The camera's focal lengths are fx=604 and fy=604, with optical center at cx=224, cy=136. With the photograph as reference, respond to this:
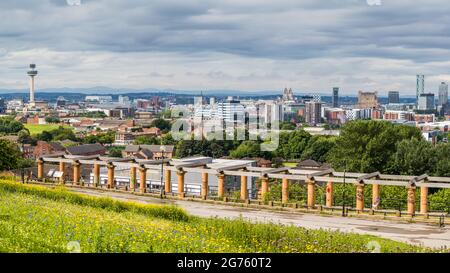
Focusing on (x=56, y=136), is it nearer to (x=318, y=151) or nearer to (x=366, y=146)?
(x=318, y=151)

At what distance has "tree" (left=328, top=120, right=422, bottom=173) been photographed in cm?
4419

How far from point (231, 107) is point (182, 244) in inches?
3575

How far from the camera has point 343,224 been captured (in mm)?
23547

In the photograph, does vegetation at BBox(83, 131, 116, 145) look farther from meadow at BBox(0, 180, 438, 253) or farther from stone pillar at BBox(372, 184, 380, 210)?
meadow at BBox(0, 180, 438, 253)

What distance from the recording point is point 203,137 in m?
84.0

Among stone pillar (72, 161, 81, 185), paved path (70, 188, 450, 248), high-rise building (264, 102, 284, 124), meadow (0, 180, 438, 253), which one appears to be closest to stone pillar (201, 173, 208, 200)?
paved path (70, 188, 450, 248)

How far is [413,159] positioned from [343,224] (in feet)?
65.5

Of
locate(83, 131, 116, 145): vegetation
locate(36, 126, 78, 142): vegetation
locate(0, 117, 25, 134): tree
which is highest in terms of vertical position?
locate(0, 117, 25, 134): tree

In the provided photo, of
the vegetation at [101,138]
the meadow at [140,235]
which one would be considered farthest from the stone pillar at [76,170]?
the vegetation at [101,138]

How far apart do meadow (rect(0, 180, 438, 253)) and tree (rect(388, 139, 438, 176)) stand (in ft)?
85.7

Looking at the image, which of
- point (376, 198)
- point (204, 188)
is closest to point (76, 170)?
point (204, 188)
